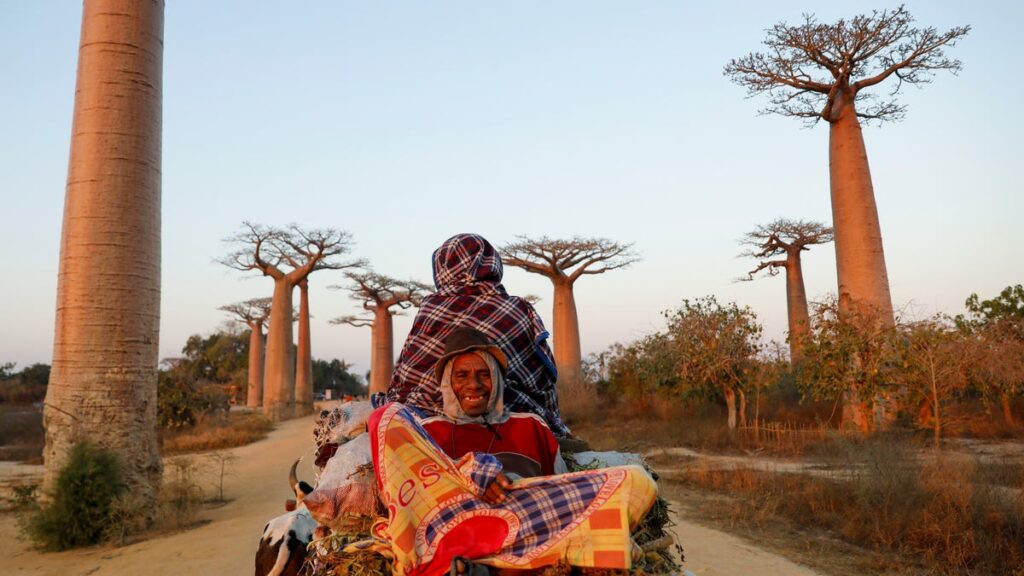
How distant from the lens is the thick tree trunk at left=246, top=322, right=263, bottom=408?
35.6 meters

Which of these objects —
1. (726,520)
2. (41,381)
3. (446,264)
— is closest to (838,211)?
(726,520)

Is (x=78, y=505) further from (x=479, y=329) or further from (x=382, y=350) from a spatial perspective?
(x=382, y=350)

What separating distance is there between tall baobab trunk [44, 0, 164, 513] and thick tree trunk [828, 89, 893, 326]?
11203mm

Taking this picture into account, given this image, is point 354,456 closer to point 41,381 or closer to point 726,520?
point 726,520

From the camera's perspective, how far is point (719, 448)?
1254 cm

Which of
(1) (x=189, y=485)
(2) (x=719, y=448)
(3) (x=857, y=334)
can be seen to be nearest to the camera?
(1) (x=189, y=485)

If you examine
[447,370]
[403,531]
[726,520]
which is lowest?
[726,520]

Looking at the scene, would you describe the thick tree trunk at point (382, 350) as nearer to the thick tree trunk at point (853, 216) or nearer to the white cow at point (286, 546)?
the thick tree trunk at point (853, 216)

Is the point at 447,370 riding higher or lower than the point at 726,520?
higher

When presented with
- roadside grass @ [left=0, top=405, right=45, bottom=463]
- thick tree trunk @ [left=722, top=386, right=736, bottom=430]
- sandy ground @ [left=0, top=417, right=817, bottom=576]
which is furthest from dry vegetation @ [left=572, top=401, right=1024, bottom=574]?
roadside grass @ [left=0, top=405, right=45, bottom=463]

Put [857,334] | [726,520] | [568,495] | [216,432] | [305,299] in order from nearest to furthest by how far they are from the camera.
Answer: [568,495]
[726,520]
[857,334]
[216,432]
[305,299]

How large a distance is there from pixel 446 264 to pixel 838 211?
528 inches

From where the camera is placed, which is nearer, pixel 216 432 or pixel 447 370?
pixel 447 370

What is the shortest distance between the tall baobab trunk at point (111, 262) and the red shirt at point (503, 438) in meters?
5.22
